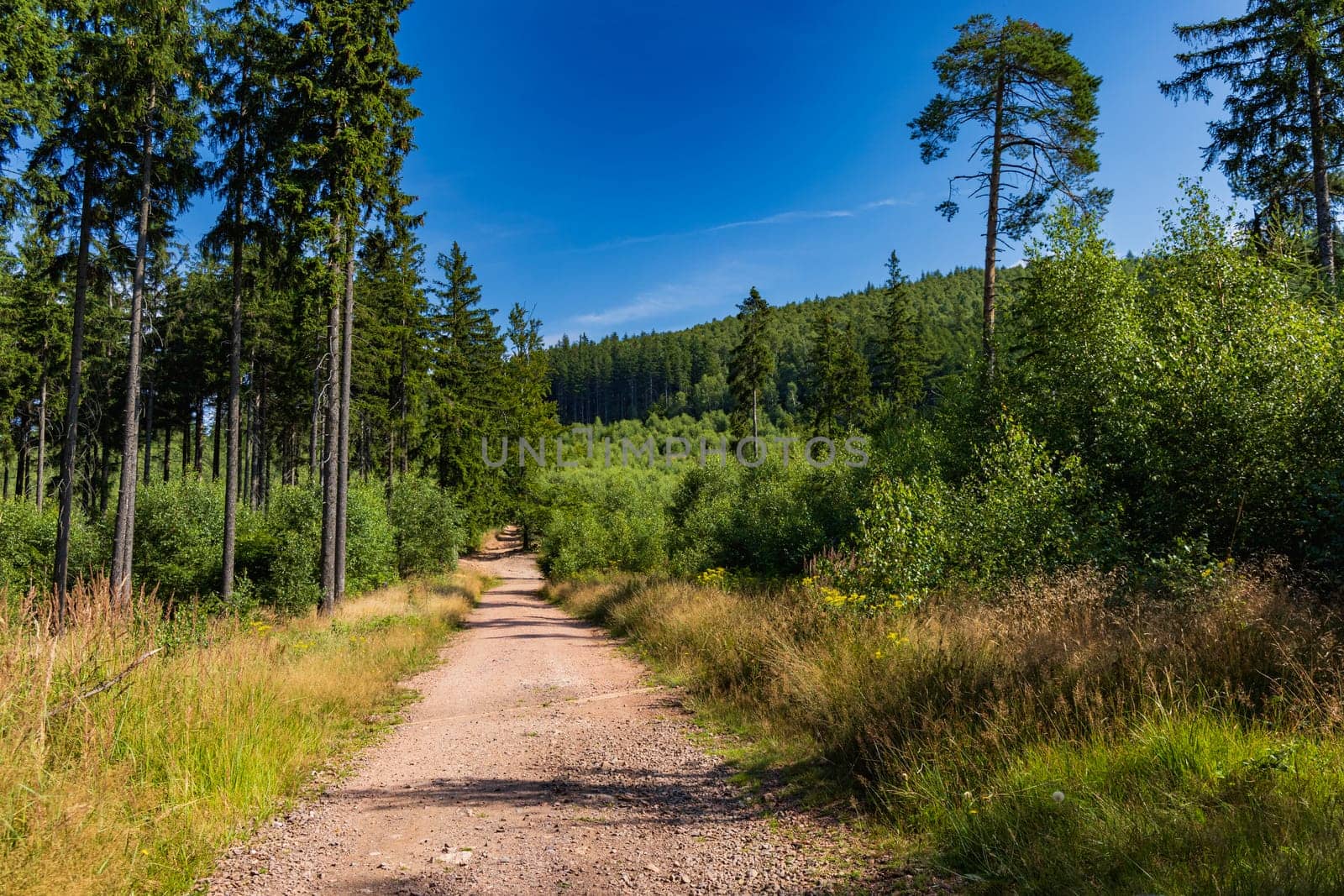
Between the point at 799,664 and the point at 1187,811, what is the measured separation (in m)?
3.77

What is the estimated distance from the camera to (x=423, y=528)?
93.8ft

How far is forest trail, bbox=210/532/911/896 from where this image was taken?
3.64 metres

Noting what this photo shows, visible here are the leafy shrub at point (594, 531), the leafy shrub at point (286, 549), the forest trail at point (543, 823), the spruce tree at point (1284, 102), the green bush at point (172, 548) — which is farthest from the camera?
the leafy shrub at point (594, 531)

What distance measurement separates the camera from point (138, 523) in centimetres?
2209

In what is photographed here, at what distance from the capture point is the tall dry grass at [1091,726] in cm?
293

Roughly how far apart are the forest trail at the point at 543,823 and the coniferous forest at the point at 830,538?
199 mm

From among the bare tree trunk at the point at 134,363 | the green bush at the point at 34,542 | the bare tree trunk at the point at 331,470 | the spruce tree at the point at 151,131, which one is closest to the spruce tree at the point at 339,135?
the bare tree trunk at the point at 331,470

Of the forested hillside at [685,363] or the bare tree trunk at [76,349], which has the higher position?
the forested hillside at [685,363]

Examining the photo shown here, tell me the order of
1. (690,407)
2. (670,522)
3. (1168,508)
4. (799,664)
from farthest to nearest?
(690,407) → (670,522) → (1168,508) → (799,664)

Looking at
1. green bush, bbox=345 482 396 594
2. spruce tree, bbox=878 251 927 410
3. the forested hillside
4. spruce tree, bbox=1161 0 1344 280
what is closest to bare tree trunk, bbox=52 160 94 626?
green bush, bbox=345 482 396 594

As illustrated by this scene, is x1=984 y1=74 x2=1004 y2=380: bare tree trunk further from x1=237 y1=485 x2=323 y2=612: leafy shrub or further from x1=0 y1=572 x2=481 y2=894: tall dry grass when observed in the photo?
x1=237 y1=485 x2=323 y2=612: leafy shrub

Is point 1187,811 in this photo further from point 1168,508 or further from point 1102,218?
point 1102,218

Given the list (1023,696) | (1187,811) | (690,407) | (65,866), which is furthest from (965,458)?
(690,407)

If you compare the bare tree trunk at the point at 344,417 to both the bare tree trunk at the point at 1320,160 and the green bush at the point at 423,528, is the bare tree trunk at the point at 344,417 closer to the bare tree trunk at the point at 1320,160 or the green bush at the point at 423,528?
the green bush at the point at 423,528
